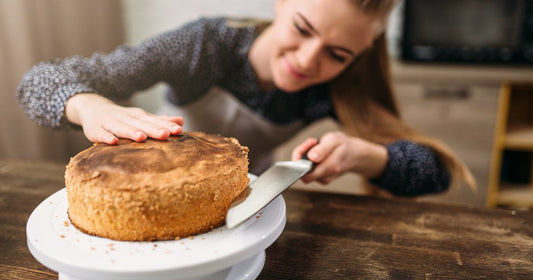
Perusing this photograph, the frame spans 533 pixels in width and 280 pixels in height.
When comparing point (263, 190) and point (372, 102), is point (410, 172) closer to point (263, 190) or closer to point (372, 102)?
point (372, 102)

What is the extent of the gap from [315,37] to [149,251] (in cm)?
61

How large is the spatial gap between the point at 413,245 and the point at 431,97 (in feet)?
4.32

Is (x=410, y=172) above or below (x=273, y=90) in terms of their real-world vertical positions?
below

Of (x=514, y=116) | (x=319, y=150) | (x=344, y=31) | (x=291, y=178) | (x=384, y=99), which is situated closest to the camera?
(x=291, y=178)

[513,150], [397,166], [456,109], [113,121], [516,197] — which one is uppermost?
[113,121]

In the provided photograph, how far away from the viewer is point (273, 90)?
1.19 metres

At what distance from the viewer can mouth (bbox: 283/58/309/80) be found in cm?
99

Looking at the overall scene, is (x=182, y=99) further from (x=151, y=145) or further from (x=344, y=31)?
(x=151, y=145)

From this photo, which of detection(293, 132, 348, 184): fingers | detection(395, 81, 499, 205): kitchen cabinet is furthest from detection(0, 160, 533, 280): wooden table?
detection(395, 81, 499, 205): kitchen cabinet

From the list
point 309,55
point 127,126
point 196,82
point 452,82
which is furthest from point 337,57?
point 452,82

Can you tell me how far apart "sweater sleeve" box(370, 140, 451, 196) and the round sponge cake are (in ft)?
1.82

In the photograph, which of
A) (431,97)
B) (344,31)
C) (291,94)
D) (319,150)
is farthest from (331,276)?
(431,97)

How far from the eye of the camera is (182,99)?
3.93ft

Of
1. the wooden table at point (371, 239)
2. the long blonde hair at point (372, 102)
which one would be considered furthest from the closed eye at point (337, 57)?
the wooden table at point (371, 239)
